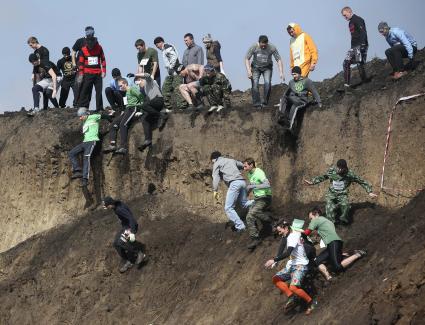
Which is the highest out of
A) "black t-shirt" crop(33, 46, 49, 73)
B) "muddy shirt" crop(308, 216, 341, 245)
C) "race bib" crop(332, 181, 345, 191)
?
"black t-shirt" crop(33, 46, 49, 73)

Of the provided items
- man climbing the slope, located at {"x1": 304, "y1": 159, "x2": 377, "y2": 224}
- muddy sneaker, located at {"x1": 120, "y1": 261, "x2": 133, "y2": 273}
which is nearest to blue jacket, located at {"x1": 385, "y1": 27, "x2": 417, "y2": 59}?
man climbing the slope, located at {"x1": 304, "y1": 159, "x2": 377, "y2": 224}

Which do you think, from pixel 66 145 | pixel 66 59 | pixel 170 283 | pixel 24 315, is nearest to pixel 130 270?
pixel 170 283

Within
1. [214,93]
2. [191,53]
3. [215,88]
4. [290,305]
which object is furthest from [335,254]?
[191,53]

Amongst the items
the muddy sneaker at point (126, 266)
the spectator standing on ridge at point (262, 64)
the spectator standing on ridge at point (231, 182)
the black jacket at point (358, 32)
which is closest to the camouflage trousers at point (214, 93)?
the spectator standing on ridge at point (262, 64)

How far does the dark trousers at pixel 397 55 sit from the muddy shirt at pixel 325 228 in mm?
5397

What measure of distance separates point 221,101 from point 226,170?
335cm

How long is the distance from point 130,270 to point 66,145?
581 cm

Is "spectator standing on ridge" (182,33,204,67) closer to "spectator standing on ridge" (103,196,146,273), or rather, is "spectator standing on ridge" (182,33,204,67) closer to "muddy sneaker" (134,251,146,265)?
"spectator standing on ridge" (103,196,146,273)

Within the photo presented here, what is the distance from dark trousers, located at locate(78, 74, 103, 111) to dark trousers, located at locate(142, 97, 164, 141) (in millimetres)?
2322

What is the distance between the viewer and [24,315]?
1125 inches

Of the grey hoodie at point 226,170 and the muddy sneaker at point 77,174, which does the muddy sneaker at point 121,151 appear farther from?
the grey hoodie at point 226,170

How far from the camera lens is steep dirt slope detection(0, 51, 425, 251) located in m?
24.8

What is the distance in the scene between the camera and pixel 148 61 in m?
30.1

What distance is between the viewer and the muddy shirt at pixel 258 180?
25031 millimetres
